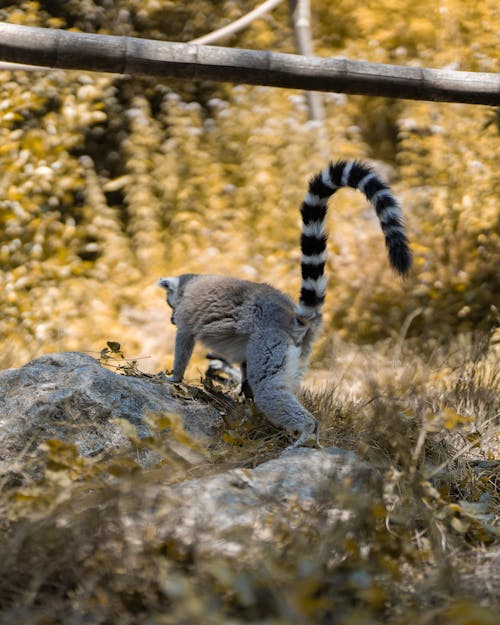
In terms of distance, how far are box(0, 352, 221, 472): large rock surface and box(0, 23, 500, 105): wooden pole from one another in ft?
4.22

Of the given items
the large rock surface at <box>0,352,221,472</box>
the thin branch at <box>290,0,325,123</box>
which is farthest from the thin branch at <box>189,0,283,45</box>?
the large rock surface at <box>0,352,221,472</box>

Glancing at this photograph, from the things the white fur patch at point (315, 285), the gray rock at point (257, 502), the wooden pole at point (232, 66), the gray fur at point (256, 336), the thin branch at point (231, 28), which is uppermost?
the thin branch at point (231, 28)

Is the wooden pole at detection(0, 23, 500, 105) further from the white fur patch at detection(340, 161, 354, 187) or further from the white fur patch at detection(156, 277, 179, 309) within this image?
the white fur patch at detection(156, 277, 179, 309)

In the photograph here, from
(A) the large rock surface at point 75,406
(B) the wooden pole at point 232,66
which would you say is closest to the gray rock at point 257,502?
(A) the large rock surface at point 75,406

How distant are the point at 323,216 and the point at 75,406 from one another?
1536 mm

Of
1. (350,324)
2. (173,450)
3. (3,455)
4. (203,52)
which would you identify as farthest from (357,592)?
(350,324)

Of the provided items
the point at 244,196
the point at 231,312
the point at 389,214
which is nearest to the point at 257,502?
the point at 389,214

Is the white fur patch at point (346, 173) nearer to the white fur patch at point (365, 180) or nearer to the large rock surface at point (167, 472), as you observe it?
the white fur patch at point (365, 180)

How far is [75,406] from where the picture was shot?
2.97 m

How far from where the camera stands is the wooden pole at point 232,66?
310 cm

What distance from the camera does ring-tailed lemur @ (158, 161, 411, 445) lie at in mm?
→ 3236

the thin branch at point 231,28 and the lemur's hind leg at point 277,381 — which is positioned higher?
the thin branch at point 231,28

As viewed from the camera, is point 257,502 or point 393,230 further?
point 393,230

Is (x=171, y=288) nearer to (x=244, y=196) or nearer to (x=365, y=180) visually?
(x=365, y=180)
